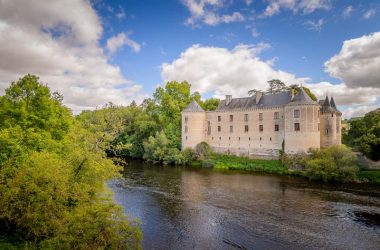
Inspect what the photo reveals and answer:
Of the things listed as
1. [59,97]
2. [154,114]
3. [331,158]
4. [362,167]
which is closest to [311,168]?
[331,158]

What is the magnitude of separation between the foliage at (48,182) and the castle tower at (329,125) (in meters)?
28.5

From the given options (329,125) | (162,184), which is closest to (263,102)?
(329,125)

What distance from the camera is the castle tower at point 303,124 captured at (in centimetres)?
3272

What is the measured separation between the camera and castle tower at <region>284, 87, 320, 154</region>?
107 feet

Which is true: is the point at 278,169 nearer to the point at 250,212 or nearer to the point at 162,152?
the point at 162,152

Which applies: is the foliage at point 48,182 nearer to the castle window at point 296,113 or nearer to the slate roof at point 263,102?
the castle window at point 296,113

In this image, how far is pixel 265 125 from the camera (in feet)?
124

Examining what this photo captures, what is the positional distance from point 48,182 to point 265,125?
3090cm

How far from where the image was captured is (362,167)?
2905cm

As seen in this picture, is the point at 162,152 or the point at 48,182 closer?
the point at 48,182

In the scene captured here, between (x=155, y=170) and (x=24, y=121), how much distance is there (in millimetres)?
20167

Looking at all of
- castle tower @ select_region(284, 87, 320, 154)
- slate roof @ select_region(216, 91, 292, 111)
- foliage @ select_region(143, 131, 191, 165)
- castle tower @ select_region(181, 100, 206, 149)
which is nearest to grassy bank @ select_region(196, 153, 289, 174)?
castle tower @ select_region(284, 87, 320, 154)

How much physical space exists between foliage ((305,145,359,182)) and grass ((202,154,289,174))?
4278 millimetres

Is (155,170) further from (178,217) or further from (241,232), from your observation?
(241,232)
